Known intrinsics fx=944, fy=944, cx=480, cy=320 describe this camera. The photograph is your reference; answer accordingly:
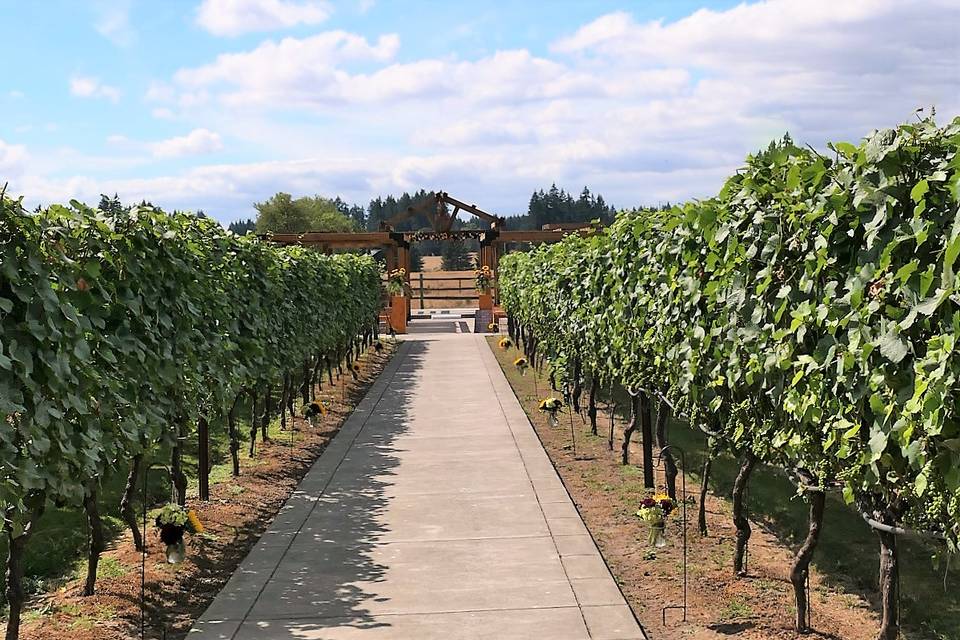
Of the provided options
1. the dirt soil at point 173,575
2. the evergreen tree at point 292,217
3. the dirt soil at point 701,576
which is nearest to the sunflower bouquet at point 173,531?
the dirt soil at point 173,575

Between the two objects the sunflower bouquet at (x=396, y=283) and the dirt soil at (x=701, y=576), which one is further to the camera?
the sunflower bouquet at (x=396, y=283)

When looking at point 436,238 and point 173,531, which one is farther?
point 436,238

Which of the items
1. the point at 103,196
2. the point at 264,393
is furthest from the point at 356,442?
the point at 103,196

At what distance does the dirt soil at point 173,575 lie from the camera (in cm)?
586

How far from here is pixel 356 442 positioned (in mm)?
12250

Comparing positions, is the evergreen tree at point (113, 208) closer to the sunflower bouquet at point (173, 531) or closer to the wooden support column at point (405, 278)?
the sunflower bouquet at point (173, 531)

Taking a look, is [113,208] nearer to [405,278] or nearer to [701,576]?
[701,576]

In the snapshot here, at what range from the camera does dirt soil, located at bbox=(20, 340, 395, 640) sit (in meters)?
5.86

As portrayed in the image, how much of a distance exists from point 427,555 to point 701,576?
2.02 m

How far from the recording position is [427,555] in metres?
7.16

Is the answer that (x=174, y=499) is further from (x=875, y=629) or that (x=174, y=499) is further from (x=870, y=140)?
(x=870, y=140)

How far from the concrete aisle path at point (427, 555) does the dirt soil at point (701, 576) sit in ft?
0.75

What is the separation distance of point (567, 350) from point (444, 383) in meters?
5.36

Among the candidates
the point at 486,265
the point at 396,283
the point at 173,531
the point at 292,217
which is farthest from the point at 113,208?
the point at 292,217
